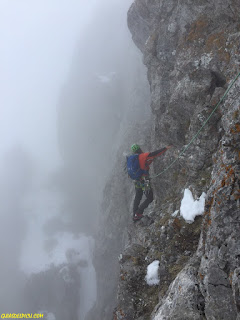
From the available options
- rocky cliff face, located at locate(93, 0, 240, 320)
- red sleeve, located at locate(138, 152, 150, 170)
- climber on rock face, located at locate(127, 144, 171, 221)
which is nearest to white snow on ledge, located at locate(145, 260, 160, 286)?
rocky cliff face, located at locate(93, 0, 240, 320)

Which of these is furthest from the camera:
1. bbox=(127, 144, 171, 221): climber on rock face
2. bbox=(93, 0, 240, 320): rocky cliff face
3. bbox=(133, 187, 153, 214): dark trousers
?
bbox=(133, 187, 153, 214): dark trousers

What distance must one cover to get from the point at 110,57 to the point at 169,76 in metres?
58.0

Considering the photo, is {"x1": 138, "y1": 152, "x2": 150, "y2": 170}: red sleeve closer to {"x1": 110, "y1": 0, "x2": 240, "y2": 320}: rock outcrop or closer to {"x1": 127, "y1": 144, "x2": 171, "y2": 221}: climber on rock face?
{"x1": 127, "y1": 144, "x2": 171, "y2": 221}: climber on rock face

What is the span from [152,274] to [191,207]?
2443 mm

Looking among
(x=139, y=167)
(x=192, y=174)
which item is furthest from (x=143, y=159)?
(x=192, y=174)

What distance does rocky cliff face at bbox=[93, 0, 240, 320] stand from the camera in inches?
198

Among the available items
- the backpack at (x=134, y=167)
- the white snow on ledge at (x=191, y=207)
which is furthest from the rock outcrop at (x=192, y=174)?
the backpack at (x=134, y=167)

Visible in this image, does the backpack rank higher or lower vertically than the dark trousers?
higher

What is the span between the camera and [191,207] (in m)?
8.30

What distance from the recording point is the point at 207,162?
9.68 meters

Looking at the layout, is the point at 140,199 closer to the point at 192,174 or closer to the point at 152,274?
the point at 192,174

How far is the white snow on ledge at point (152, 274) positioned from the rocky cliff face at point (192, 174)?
0.17m

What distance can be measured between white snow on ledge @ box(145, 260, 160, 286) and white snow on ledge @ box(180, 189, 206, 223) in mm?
1740

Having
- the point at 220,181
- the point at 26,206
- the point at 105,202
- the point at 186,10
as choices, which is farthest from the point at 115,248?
the point at 26,206
